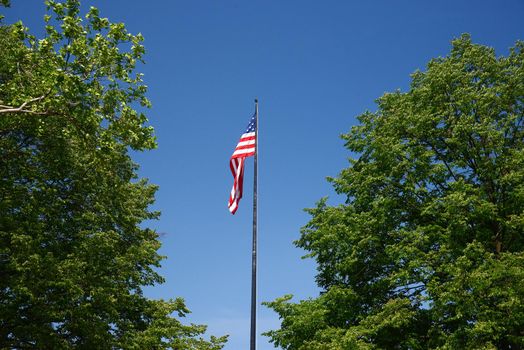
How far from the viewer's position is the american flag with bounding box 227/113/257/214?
20.4m

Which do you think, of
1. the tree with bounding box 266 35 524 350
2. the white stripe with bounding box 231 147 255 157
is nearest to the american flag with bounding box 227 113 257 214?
the white stripe with bounding box 231 147 255 157

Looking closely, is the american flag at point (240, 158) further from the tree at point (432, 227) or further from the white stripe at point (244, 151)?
the tree at point (432, 227)

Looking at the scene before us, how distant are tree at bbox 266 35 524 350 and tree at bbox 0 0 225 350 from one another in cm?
792

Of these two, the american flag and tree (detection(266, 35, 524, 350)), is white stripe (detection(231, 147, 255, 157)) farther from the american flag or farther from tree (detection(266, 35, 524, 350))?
tree (detection(266, 35, 524, 350))

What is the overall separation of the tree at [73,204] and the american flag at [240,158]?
11.3 ft

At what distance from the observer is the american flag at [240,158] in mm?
20375

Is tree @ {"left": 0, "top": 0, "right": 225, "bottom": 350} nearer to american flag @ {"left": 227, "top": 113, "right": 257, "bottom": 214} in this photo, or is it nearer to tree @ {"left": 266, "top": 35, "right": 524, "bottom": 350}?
american flag @ {"left": 227, "top": 113, "right": 257, "bottom": 214}

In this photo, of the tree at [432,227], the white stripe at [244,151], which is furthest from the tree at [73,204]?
the tree at [432,227]

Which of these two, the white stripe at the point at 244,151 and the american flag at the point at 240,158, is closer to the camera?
the american flag at the point at 240,158

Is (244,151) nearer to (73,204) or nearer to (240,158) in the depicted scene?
(240,158)

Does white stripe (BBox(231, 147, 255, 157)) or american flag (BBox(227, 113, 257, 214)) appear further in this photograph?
white stripe (BBox(231, 147, 255, 157))

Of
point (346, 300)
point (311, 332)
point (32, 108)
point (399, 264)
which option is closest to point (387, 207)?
point (399, 264)

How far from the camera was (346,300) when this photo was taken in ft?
78.3

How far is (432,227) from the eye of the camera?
2244 centimetres
